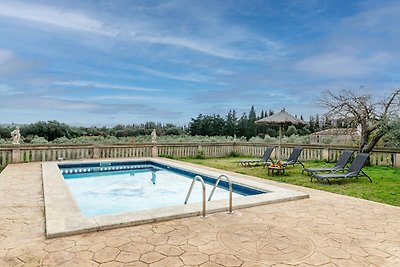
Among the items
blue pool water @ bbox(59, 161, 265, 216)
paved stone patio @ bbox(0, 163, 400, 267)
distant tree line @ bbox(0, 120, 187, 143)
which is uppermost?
distant tree line @ bbox(0, 120, 187, 143)

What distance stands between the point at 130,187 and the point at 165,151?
6453mm

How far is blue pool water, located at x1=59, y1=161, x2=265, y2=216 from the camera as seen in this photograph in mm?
7137

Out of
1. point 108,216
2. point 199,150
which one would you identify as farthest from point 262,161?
point 108,216

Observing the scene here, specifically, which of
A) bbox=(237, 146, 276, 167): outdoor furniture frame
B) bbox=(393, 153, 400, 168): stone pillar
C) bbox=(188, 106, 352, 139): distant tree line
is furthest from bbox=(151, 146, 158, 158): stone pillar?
bbox=(188, 106, 352, 139): distant tree line

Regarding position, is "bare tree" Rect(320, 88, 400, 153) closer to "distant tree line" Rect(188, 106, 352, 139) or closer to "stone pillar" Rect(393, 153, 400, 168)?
"stone pillar" Rect(393, 153, 400, 168)

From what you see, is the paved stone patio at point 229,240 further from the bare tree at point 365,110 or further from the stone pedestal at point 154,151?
the stone pedestal at point 154,151

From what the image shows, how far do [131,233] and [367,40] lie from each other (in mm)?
13186

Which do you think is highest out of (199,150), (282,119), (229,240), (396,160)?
(282,119)

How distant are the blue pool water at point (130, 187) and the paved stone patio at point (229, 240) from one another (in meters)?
1.98

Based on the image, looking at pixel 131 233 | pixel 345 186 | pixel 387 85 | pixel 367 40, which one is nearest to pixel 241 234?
pixel 131 233

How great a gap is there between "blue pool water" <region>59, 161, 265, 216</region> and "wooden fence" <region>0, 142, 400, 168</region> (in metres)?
1.41

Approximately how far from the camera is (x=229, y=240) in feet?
12.6

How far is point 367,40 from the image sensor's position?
12594 mm

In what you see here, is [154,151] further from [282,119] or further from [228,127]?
[228,127]
